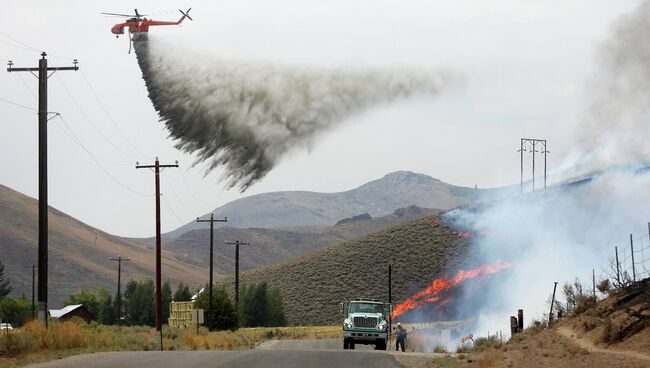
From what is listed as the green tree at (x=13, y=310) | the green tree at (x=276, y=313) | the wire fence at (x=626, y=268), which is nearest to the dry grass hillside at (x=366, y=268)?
the green tree at (x=276, y=313)

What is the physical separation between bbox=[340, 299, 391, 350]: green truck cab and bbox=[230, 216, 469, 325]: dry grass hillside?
226 ft

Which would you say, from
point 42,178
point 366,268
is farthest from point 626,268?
point 366,268

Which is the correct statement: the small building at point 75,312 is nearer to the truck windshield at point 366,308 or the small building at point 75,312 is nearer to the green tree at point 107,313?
the green tree at point 107,313

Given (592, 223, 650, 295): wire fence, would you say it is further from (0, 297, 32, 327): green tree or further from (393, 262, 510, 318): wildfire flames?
(0, 297, 32, 327): green tree

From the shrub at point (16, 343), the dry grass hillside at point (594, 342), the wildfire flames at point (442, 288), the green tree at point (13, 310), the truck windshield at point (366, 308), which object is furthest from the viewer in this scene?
the green tree at point (13, 310)

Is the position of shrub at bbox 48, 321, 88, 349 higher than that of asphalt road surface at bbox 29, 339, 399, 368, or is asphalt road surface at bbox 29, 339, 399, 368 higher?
shrub at bbox 48, 321, 88, 349

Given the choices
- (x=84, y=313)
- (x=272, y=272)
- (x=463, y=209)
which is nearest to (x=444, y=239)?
(x=463, y=209)

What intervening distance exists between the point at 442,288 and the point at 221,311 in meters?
31.1

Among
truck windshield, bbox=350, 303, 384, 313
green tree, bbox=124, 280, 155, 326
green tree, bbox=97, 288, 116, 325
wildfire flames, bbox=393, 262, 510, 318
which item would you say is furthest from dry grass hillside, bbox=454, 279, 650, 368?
green tree, bbox=97, 288, 116, 325

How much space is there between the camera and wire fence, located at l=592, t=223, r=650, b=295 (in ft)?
112

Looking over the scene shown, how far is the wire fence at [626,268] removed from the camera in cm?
3419

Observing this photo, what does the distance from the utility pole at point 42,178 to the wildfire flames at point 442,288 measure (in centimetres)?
6800

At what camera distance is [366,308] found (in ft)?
161

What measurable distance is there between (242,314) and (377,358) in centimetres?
8592
